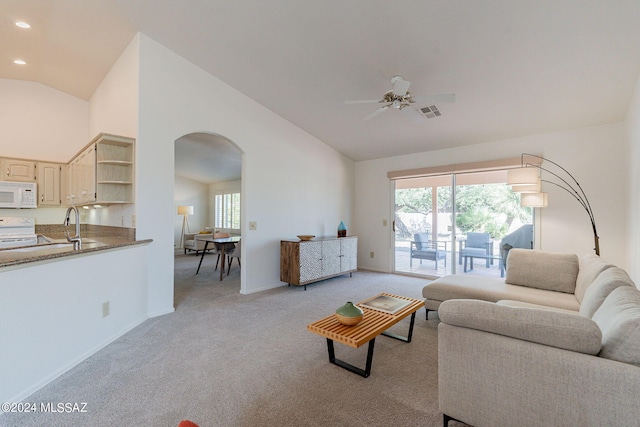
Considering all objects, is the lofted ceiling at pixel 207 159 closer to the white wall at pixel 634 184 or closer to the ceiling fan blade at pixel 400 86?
the ceiling fan blade at pixel 400 86

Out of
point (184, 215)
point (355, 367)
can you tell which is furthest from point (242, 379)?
point (184, 215)

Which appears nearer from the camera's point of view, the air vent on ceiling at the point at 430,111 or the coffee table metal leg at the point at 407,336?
the coffee table metal leg at the point at 407,336

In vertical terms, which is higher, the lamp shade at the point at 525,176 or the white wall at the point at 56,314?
the lamp shade at the point at 525,176

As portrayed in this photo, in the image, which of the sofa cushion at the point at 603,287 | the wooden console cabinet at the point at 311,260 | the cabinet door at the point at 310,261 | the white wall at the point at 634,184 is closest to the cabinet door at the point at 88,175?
the wooden console cabinet at the point at 311,260

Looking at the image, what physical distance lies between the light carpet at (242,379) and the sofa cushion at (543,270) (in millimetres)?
1082

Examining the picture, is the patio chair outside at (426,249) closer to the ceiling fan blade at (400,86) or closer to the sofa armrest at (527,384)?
the ceiling fan blade at (400,86)

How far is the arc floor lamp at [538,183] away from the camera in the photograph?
362cm

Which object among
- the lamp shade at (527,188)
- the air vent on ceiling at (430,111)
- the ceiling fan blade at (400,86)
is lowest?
the lamp shade at (527,188)

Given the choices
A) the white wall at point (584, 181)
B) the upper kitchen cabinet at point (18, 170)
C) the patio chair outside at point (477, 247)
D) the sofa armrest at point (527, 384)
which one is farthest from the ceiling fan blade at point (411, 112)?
the upper kitchen cabinet at point (18, 170)

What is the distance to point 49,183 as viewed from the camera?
16.2 feet

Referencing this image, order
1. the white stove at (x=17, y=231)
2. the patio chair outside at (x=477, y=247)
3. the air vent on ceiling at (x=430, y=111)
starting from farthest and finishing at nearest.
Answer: the patio chair outside at (x=477, y=247), the white stove at (x=17, y=231), the air vent on ceiling at (x=430, y=111)

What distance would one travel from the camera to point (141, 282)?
3273 mm

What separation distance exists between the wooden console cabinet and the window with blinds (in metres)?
5.16

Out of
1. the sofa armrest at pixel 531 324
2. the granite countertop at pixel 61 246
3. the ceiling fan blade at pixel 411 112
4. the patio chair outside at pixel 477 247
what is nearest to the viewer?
the sofa armrest at pixel 531 324
